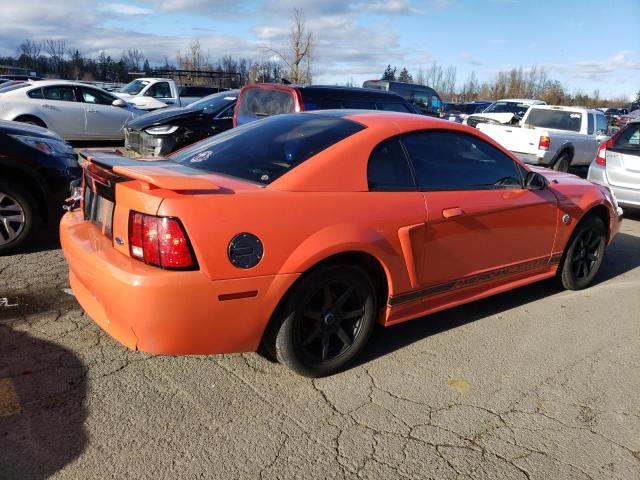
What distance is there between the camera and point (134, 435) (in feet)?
8.70

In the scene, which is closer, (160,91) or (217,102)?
(217,102)

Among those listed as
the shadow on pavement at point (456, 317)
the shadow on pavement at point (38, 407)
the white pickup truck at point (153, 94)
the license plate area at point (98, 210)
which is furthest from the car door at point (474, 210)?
the white pickup truck at point (153, 94)

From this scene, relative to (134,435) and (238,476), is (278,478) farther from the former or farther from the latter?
(134,435)

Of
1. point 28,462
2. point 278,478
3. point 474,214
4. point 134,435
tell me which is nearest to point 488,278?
point 474,214

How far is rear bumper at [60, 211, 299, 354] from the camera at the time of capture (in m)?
2.64

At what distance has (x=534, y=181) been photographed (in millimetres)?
4266

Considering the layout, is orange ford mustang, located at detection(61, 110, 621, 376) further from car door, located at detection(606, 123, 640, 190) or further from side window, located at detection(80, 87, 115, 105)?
side window, located at detection(80, 87, 115, 105)

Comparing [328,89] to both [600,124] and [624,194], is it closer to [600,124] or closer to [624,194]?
[624,194]

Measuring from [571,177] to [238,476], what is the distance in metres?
4.16

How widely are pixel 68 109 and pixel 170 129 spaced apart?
4992mm

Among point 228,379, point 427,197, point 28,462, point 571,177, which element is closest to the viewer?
point 28,462

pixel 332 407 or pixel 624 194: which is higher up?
pixel 624 194

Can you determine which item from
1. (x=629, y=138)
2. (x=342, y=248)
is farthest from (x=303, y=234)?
(x=629, y=138)

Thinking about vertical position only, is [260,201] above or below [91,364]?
above
